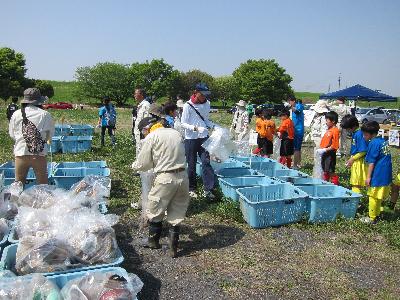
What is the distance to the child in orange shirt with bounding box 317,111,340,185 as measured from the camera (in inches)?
272

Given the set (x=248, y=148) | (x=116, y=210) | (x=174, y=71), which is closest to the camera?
(x=116, y=210)

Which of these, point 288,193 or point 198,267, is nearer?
point 198,267

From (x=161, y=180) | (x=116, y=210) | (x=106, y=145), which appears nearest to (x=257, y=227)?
(x=161, y=180)

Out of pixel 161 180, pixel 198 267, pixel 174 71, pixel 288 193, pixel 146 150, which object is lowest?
pixel 198 267

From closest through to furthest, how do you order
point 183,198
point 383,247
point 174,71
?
1. point 183,198
2. point 383,247
3. point 174,71

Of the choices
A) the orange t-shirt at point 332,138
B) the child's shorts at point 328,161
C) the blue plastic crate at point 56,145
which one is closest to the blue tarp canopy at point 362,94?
the child's shorts at point 328,161

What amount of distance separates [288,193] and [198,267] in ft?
8.17

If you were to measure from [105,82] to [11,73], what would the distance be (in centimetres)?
1533

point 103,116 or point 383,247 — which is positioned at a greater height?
point 103,116

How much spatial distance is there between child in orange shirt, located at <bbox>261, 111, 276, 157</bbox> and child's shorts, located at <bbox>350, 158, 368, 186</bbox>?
9.99ft

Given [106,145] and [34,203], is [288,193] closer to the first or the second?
[34,203]

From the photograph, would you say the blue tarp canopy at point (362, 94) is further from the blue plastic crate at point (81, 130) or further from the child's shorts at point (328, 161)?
the child's shorts at point (328, 161)

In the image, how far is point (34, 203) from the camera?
4.78 m

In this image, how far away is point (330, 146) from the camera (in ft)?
22.8
